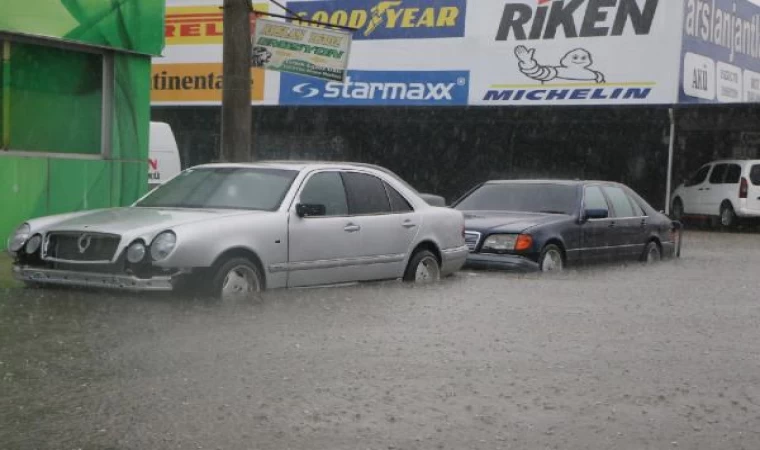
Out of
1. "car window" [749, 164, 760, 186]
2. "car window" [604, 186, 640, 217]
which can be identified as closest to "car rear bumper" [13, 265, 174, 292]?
"car window" [604, 186, 640, 217]

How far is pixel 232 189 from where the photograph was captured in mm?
11109

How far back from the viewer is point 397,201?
12242 millimetres

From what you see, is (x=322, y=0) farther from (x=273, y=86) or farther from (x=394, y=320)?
(x=394, y=320)

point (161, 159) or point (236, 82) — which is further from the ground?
point (236, 82)

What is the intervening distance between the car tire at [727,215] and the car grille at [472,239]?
15.8 m

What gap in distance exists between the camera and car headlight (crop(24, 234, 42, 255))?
33.4 ft

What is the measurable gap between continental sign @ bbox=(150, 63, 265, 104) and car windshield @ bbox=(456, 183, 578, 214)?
18.2 m

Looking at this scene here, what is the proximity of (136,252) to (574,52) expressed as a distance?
21.4 metres

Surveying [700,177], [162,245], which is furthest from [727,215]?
[162,245]

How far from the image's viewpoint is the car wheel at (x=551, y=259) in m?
14.3

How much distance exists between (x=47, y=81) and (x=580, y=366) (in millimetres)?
10309

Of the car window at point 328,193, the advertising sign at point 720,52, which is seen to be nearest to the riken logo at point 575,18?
the advertising sign at point 720,52

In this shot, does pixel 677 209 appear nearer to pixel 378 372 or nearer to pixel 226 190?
pixel 226 190

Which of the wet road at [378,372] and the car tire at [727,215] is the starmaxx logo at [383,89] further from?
the wet road at [378,372]
